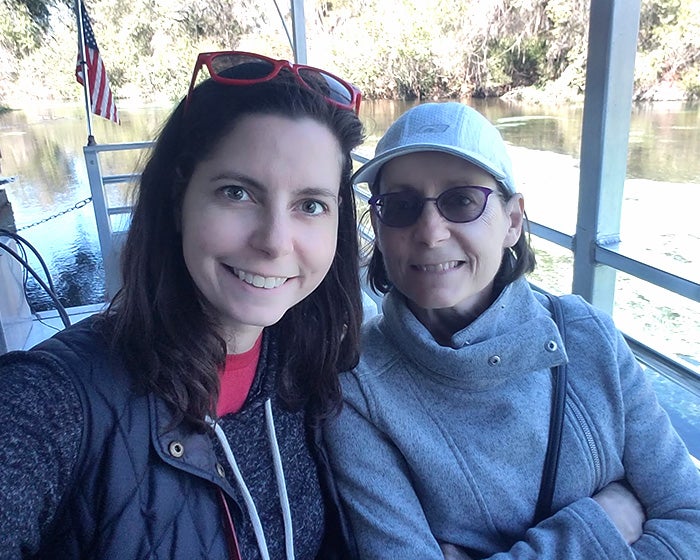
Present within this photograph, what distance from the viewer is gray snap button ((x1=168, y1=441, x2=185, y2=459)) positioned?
91 centimetres

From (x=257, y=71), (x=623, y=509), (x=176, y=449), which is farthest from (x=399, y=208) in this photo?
(x=623, y=509)

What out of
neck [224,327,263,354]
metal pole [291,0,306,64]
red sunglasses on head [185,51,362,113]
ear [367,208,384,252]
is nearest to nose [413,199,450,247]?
ear [367,208,384,252]

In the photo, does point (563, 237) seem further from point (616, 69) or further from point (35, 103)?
point (35, 103)

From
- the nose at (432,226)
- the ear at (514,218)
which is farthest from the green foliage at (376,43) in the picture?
the ear at (514,218)

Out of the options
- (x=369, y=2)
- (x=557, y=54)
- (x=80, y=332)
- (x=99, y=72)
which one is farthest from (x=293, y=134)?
(x=369, y=2)

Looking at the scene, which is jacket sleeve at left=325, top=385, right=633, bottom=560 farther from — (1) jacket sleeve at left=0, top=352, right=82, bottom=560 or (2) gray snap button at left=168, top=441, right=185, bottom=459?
(1) jacket sleeve at left=0, top=352, right=82, bottom=560

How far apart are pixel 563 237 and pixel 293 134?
1319 millimetres

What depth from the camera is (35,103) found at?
20.3 m

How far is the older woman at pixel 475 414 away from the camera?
1.07 meters

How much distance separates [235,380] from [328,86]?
557 mm

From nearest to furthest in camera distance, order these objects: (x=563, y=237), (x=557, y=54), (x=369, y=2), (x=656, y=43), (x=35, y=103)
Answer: (x=563, y=237) < (x=656, y=43) < (x=557, y=54) < (x=369, y=2) < (x=35, y=103)

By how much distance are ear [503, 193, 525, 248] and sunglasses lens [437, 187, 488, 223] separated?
0.29 ft

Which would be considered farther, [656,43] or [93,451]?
[656,43]

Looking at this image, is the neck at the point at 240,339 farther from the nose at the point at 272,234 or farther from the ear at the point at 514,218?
the ear at the point at 514,218
